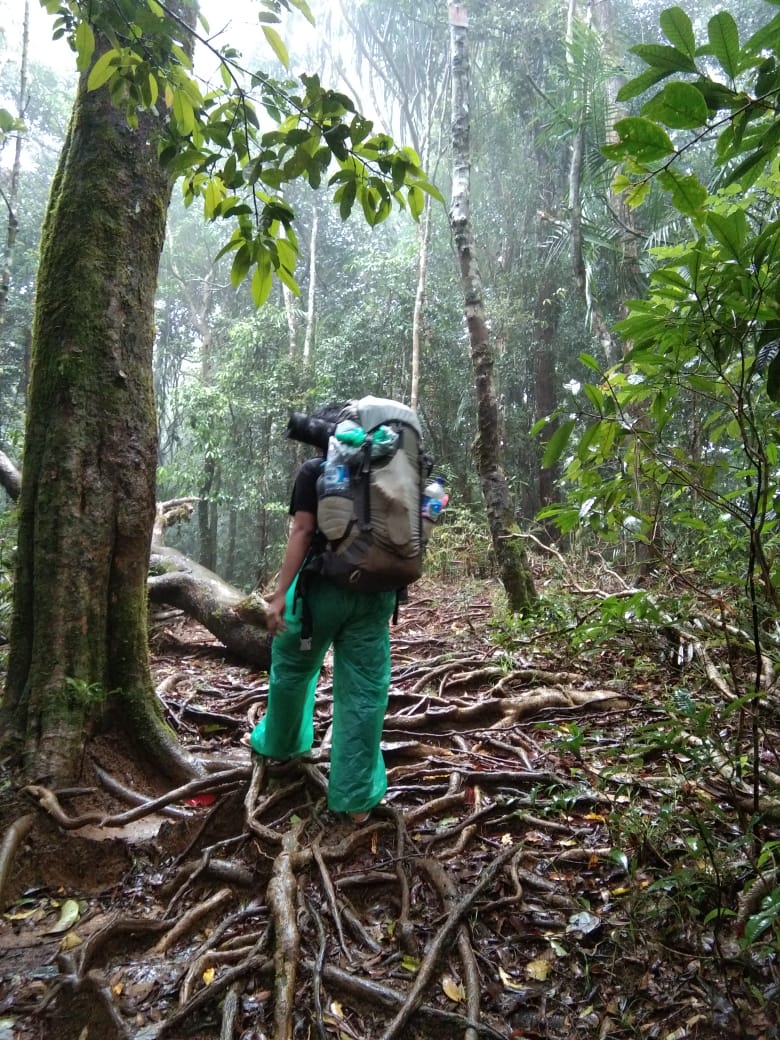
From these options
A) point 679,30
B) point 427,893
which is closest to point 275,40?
point 679,30

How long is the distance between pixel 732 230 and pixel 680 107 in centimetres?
38

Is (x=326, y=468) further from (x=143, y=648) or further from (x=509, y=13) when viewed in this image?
(x=509, y=13)

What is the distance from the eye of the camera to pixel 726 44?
127cm

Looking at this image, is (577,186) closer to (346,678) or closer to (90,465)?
(90,465)

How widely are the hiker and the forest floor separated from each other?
0.70 ft

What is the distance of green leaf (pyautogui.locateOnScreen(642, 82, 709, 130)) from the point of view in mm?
1260

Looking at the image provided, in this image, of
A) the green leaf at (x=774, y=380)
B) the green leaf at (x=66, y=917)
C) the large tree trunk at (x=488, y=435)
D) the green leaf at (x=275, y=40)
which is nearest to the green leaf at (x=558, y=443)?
the green leaf at (x=774, y=380)

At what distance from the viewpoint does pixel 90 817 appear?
255cm

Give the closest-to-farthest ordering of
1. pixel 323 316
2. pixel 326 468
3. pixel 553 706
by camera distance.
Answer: pixel 326 468
pixel 553 706
pixel 323 316

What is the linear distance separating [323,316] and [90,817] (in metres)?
16.4

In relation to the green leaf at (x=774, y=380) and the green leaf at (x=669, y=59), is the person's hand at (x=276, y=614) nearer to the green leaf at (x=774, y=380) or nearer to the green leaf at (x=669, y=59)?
the green leaf at (x=774, y=380)

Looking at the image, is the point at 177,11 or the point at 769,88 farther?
the point at 177,11

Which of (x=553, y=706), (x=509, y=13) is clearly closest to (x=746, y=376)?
(x=553, y=706)

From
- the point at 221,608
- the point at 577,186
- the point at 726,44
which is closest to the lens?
the point at 726,44
